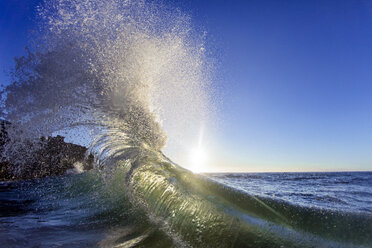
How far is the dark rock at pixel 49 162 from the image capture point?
33.4 ft

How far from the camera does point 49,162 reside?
1193 cm

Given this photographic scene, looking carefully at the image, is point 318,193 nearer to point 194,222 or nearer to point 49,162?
point 194,222

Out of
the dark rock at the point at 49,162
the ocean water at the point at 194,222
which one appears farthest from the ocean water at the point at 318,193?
the dark rock at the point at 49,162

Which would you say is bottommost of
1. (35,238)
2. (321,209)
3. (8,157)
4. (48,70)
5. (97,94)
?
(35,238)

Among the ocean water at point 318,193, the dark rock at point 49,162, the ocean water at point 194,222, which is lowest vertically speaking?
the ocean water at point 318,193

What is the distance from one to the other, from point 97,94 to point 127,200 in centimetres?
504

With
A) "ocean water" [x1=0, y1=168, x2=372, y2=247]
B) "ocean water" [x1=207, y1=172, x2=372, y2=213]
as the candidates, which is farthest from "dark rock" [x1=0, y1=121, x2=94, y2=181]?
"ocean water" [x1=0, y1=168, x2=372, y2=247]

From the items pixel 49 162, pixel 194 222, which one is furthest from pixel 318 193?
pixel 49 162

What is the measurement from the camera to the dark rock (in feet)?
33.4

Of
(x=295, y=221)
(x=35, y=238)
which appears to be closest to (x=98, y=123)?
(x=35, y=238)

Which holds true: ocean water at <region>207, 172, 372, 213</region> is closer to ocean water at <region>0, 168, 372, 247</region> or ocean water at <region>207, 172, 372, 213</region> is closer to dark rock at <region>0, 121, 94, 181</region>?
ocean water at <region>0, 168, 372, 247</region>

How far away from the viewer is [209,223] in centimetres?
183

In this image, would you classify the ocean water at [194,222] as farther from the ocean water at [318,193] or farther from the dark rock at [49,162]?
the dark rock at [49,162]

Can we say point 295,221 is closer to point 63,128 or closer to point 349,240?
point 349,240
